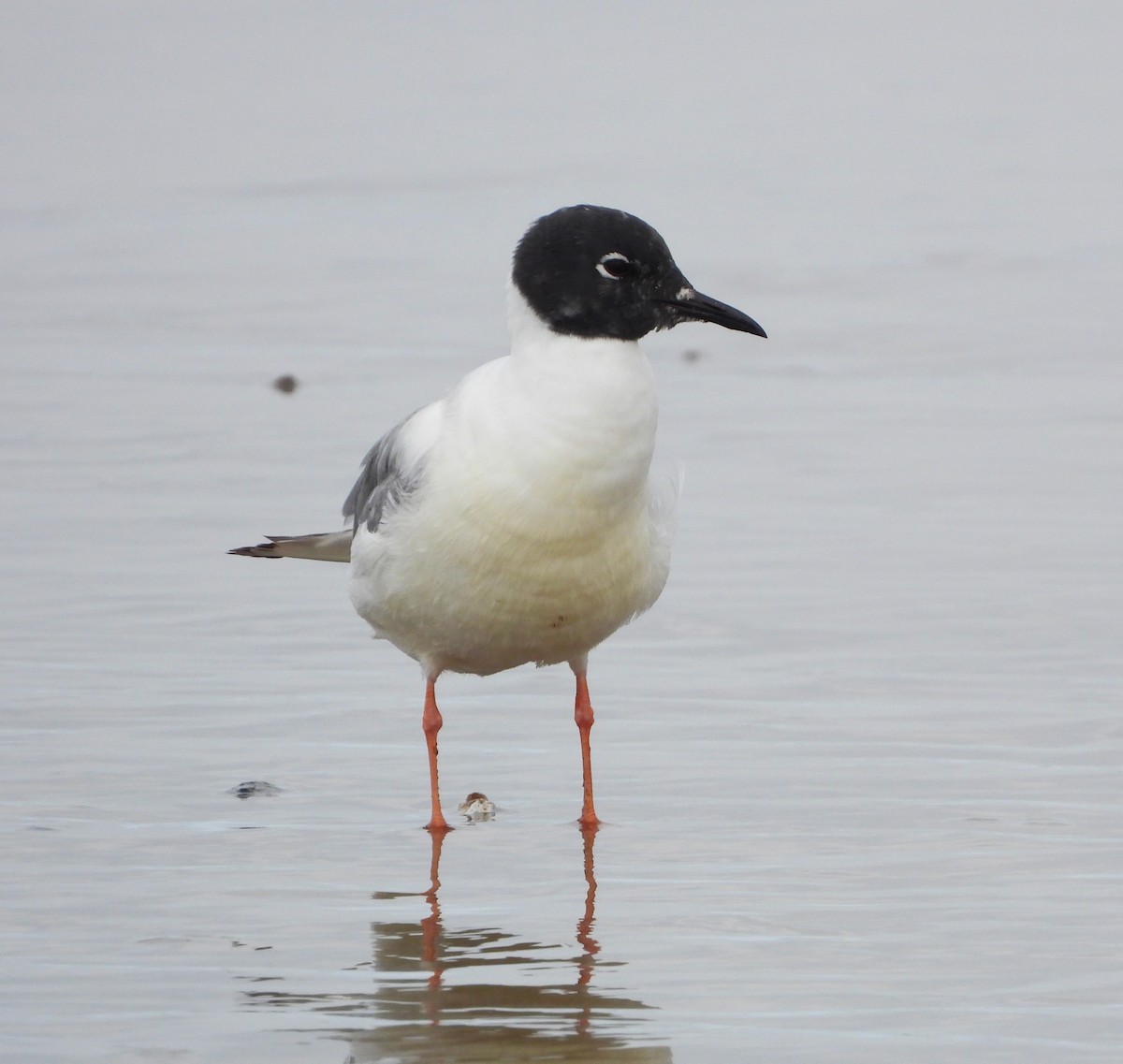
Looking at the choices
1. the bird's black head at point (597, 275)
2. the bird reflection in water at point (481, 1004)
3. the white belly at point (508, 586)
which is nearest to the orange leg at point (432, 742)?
the white belly at point (508, 586)

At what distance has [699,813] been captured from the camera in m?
6.27

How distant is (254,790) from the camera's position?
21.1 ft

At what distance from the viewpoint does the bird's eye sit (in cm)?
654

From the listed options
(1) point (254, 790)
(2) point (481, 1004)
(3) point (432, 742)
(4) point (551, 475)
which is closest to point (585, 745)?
(3) point (432, 742)

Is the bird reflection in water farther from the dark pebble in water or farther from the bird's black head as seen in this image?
the bird's black head

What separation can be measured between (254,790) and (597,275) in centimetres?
159

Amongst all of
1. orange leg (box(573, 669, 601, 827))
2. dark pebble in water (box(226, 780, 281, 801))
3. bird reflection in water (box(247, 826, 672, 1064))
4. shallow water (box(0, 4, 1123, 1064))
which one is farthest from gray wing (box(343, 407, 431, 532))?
bird reflection in water (box(247, 826, 672, 1064))

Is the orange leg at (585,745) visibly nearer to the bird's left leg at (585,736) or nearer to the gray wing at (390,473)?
the bird's left leg at (585,736)

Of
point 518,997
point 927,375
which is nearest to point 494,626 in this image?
point 518,997

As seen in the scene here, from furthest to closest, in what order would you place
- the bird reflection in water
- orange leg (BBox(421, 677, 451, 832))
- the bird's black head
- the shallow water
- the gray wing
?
the gray wing < the bird's black head < orange leg (BBox(421, 677, 451, 832)) < the shallow water < the bird reflection in water

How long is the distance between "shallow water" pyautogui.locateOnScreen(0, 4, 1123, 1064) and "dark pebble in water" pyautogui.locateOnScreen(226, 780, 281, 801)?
5cm

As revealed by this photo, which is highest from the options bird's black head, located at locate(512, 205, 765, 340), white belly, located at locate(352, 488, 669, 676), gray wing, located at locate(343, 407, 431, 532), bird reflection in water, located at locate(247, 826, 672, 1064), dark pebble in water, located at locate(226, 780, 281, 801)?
bird's black head, located at locate(512, 205, 765, 340)

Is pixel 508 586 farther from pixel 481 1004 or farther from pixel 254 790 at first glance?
pixel 481 1004

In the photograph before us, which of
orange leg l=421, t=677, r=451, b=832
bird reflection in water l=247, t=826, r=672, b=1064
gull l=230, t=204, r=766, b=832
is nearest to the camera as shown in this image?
bird reflection in water l=247, t=826, r=672, b=1064
